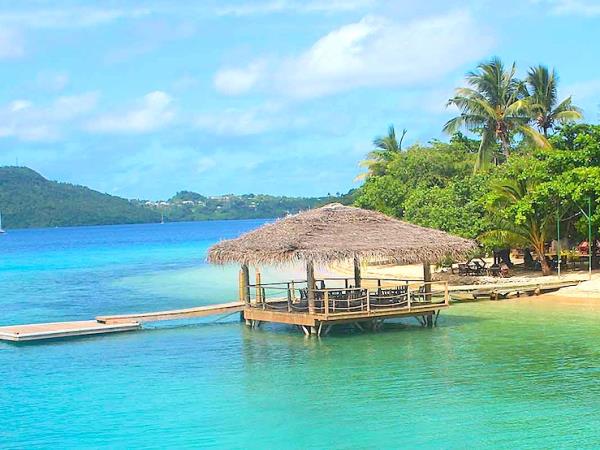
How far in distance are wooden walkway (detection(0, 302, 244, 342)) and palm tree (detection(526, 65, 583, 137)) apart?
19.3 meters

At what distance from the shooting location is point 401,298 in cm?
1945

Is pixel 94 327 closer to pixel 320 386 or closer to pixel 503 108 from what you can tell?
pixel 320 386

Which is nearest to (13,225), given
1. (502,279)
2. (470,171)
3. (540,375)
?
(470,171)

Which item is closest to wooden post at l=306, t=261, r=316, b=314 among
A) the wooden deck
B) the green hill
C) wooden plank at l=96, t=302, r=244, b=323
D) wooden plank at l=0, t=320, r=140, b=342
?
the wooden deck

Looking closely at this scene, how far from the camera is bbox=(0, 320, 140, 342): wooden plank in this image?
64.1ft

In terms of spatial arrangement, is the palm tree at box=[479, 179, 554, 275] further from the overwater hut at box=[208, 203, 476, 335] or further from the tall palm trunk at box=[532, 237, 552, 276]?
the overwater hut at box=[208, 203, 476, 335]

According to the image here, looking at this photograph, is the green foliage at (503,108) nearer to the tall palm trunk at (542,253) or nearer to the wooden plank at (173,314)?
the tall palm trunk at (542,253)

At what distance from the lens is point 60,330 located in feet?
65.2

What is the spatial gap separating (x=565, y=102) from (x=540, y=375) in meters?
24.6

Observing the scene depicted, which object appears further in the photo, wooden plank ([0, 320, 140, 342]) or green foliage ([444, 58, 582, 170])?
green foliage ([444, 58, 582, 170])

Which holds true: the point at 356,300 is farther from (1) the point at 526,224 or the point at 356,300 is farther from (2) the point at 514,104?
(2) the point at 514,104

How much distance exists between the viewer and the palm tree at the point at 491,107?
34.5 m

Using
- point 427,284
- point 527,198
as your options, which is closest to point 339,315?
point 427,284

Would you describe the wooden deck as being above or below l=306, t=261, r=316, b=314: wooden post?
below
